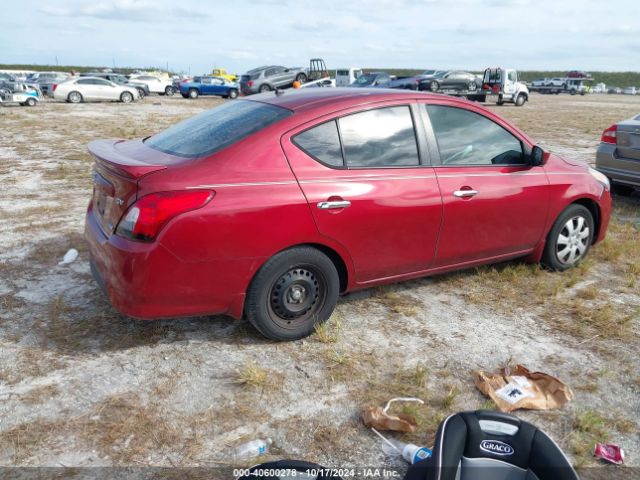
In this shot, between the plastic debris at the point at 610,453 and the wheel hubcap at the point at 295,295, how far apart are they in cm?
184

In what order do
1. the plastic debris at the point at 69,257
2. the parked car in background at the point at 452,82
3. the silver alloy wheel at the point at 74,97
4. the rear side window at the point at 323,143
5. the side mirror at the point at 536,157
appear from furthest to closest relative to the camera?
1. the parked car in background at the point at 452,82
2. the silver alloy wheel at the point at 74,97
3. the plastic debris at the point at 69,257
4. the side mirror at the point at 536,157
5. the rear side window at the point at 323,143

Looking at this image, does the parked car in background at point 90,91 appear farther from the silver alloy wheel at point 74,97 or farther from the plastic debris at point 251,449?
the plastic debris at point 251,449

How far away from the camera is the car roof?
3.79m

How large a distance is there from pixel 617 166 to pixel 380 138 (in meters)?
5.17

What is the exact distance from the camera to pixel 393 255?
3.96m

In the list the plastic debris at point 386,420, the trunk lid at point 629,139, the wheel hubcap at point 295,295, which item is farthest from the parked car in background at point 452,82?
the plastic debris at point 386,420

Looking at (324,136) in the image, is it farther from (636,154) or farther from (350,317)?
(636,154)

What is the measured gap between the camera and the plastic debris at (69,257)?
16.6ft

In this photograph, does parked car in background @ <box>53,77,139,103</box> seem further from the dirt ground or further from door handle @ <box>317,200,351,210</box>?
door handle @ <box>317,200,351,210</box>

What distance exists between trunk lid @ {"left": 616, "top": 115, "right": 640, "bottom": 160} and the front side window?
370 cm

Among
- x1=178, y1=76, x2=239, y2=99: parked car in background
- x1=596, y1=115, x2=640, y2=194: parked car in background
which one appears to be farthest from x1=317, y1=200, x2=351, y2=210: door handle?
x1=178, y1=76, x2=239, y2=99: parked car in background

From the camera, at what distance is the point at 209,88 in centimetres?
3441

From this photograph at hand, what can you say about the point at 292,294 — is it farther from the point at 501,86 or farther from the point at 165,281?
the point at 501,86

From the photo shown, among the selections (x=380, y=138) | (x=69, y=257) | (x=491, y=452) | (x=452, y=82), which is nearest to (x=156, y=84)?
(x=452, y=82)
